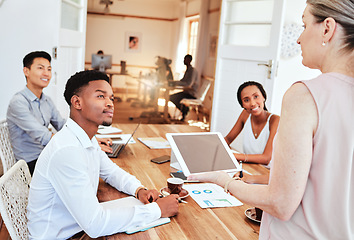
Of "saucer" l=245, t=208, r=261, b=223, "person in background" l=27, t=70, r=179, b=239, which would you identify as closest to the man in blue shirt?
"person in background" l=27, t=70, r=179, b=239

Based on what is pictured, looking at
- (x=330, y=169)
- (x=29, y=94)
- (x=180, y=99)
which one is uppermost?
(x=330, y=169)

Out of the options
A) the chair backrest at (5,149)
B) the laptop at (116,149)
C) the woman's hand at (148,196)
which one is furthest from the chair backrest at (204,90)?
the woman's hand at (148,196)

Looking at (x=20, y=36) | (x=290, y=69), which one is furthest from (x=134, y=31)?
(x=20, y=36)

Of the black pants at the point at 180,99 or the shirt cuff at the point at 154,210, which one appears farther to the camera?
the black pants at the point at 180,99

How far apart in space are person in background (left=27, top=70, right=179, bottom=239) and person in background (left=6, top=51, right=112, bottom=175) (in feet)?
2.97

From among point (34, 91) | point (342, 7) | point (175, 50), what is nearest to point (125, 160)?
point (34, 91)

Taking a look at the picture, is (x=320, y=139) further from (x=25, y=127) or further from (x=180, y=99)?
(x=180, y=99)

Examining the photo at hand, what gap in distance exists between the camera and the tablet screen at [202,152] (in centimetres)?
166

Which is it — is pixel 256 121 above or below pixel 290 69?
below

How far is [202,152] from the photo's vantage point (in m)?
1.74

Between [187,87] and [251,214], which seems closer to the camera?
[251,214]

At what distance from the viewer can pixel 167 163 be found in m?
2.09

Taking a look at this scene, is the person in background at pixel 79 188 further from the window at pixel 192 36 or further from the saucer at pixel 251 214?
the window at pixel 192 36

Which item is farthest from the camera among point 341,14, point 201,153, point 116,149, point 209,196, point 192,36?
point 192,36
